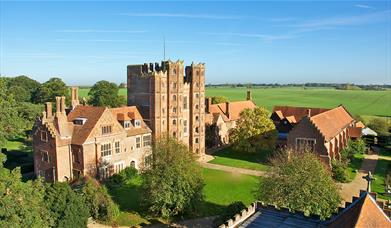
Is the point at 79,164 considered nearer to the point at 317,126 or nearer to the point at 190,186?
the point at 190,186

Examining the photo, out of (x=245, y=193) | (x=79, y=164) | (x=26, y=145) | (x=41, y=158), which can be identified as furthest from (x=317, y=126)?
(x=26, y=145)

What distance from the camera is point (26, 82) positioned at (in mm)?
117062

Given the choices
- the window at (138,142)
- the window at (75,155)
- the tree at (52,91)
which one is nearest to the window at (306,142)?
the window at (138,142)

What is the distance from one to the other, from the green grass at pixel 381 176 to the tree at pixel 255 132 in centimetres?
1725

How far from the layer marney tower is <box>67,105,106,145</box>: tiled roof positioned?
32.8ft

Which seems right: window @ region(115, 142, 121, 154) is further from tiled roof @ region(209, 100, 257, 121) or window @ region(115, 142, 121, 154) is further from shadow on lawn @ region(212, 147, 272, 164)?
tiled roof @ region(209, 100, 257, 121)

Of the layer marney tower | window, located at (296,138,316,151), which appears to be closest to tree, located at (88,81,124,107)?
the layer marney tower

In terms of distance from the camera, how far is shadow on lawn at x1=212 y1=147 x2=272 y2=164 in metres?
59.1

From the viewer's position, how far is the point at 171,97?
55.8m

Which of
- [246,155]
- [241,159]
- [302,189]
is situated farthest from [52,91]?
[302,189]

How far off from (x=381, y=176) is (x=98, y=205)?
131 feet

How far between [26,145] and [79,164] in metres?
31.7

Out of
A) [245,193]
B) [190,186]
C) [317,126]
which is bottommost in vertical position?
[245,193]

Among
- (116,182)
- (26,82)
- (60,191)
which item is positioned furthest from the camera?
(26,82)
